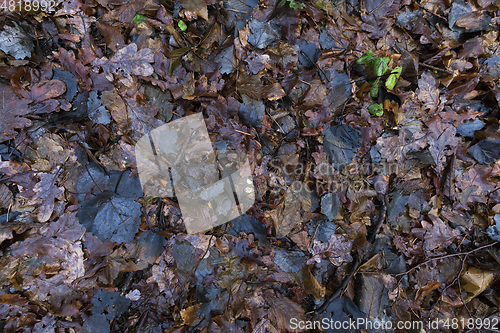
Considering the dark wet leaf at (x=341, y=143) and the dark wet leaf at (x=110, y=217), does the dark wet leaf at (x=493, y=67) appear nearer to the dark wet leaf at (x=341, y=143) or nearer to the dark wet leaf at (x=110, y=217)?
the dark wet leaf at (x=341, y=143)

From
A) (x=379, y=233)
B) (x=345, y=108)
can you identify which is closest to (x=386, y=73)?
(x=345, y=108)

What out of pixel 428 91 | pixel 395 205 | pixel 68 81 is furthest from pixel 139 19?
pixel 395 205

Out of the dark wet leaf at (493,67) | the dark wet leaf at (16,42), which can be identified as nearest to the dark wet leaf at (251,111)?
the dark wet leaf at (16,42)

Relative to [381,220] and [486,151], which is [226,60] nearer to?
[381,220]

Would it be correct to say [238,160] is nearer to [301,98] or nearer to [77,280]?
[301,98]

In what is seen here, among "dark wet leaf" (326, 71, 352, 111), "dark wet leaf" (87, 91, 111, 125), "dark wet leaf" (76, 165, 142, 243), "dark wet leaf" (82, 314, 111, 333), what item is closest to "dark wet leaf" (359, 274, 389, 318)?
"dark wet leaf" (326, 71, 352, 111)
